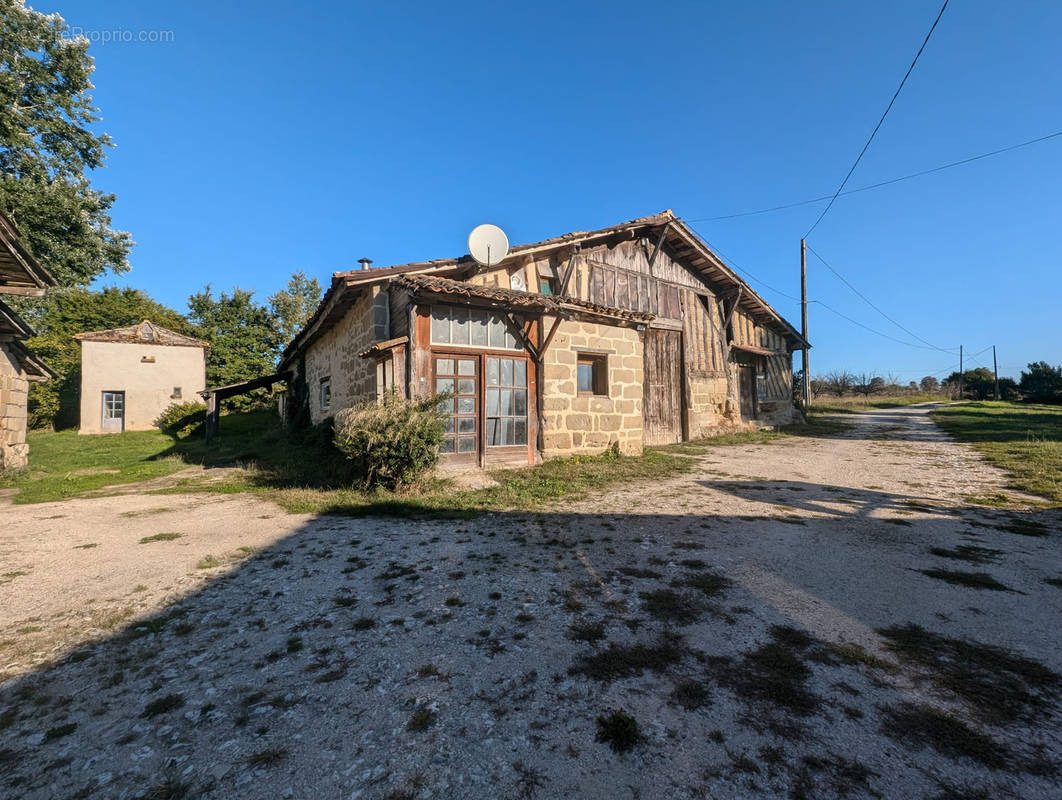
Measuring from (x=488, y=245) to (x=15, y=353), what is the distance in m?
10.7

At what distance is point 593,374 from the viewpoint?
366 inches

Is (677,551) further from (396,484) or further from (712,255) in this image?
(712,255)

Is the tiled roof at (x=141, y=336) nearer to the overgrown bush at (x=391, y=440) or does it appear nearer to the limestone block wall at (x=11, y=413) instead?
the limestone block wall at (x=11, y=413)

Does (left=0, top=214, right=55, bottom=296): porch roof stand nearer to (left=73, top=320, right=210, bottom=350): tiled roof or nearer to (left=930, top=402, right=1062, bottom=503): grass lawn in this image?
(left=930, top=402, right=1062, bottom=503): grass lawn

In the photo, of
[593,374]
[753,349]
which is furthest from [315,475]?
[753,349]

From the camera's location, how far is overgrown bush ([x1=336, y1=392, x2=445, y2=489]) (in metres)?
5.70

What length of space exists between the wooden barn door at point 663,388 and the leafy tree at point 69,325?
25.5 meters

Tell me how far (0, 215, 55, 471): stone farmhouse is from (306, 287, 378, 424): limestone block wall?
5.08 m

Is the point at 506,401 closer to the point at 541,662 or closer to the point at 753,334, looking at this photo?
the point at 541,662

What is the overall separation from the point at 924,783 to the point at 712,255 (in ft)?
43.5

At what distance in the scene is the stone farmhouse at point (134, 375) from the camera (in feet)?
65.2

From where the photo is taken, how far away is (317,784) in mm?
1421

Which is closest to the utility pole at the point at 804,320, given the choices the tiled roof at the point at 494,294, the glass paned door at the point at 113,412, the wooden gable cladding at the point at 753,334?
the wooden gable cladding at the point at 753,334

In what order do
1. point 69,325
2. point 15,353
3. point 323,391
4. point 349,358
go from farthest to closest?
1. point 69,325
2. point 323,391
3. point 349,358
4. point 15,353
